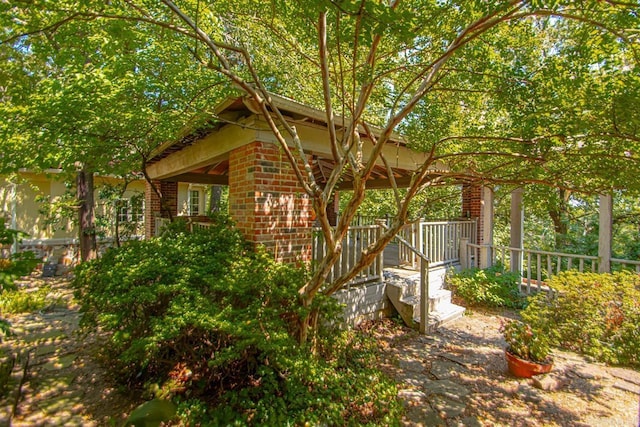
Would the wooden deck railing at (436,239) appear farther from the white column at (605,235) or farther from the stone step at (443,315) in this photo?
the white column at (605,235)

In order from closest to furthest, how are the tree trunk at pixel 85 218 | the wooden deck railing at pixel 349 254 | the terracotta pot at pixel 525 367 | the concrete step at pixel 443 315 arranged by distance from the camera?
the terracotta pot at pixel 525 367 < the wooden deck railing at pixel 349 254 < the concrete step at pixel 443 315 < the tree trunk at pixel 85 218

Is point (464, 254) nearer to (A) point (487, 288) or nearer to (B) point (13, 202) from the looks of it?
(A) point (487, 288)

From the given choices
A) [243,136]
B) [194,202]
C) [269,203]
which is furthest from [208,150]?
[194,202]

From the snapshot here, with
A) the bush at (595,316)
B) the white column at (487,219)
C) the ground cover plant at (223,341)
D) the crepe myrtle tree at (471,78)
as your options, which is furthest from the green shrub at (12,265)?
the white column at (487,219)

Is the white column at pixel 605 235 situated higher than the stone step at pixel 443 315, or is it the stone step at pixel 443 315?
the white column at pixel 605 235

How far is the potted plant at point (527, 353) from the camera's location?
3689mm

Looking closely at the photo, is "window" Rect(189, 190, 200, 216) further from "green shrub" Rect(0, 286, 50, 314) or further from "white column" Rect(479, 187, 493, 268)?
"white column" Rect(479, 187, 493, 268)

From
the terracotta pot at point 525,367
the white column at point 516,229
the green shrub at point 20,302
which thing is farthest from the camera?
the white column at point 516,229

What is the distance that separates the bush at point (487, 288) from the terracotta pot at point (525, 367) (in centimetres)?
280

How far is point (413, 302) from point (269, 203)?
10.1 feet

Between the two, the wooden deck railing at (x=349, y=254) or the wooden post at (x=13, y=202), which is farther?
the wooden post at (x=13, y=202)

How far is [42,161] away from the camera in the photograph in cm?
473

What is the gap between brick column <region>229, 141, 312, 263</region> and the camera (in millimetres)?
4016

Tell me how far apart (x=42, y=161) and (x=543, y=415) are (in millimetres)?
7265
